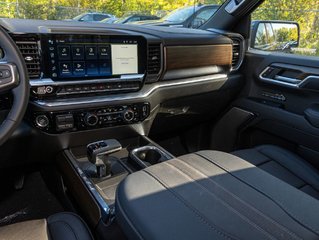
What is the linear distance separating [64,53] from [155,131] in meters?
0.83

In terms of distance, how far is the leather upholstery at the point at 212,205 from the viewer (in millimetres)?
895

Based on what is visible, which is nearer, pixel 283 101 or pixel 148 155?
pixel 148 155

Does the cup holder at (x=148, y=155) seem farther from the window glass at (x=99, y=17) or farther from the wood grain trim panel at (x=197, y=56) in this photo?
the window glass at (x=99, y=17)

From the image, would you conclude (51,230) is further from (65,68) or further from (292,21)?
(292,21)

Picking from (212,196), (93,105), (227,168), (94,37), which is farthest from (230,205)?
(94,37)

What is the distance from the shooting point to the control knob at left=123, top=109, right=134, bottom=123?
164 cm

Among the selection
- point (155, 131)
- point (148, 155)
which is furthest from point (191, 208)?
point (155, 131)

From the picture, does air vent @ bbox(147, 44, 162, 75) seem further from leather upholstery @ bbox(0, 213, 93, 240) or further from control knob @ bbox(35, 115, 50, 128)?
leather upholstery @ bbox(0, 213, 93, 240)

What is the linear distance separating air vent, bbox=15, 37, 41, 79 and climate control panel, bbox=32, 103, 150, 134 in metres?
0.18

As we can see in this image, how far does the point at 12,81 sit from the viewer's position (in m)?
1.04

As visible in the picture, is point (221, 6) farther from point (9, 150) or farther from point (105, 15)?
point (9, 150)

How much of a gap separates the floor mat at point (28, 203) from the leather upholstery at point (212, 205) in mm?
1000

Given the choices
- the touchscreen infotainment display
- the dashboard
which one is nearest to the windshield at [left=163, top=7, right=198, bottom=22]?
the dashboard

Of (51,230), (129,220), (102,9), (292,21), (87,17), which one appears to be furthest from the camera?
(292,21)
